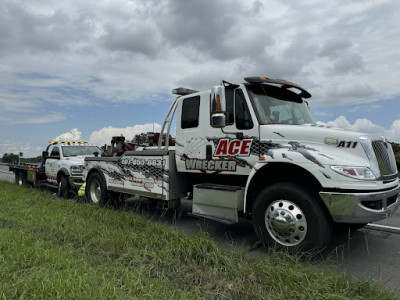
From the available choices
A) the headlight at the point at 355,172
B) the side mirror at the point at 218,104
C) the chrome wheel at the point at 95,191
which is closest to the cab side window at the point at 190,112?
the side mirror at the point at 218,104

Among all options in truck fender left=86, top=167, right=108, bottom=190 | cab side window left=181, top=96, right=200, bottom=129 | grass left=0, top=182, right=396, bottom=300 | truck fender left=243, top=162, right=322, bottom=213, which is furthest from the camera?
truck fender left=86, top=167, right=108, bottom=190

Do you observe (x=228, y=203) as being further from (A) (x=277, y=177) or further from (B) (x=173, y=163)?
(B) (x=173, y=163)

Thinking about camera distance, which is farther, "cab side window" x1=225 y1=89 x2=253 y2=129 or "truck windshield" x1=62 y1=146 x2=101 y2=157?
"truck windshield" x1=62 y1=146 x2=101 y2=157

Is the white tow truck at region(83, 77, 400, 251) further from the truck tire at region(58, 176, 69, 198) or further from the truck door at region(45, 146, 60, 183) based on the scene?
the truck door at region(45, 146, 60, 183)

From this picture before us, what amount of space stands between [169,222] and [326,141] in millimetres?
3625

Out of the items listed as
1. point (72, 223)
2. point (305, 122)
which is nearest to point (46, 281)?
point (72, 223)

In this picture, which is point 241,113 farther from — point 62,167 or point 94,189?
point 62,167

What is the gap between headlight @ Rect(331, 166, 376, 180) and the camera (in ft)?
11.7

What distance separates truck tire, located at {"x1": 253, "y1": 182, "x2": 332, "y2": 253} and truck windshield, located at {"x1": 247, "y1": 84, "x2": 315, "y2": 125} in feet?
3.62

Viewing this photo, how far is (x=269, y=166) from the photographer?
4.20m

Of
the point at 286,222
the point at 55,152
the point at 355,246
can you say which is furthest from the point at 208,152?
the point at 55,152

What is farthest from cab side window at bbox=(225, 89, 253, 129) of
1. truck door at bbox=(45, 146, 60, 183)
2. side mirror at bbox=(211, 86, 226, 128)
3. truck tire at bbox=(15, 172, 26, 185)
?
truck tire at bbox=(15, 172, 26, 185)

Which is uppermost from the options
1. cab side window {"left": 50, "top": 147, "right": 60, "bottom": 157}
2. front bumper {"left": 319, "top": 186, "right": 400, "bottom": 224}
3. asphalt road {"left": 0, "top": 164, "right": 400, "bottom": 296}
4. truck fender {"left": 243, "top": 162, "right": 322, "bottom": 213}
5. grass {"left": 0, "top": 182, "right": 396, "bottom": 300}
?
cab side window {"left": 50, "top": 147, "right": 60, "bottom": 157}

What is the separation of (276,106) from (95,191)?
509cm
